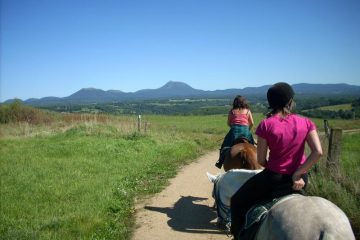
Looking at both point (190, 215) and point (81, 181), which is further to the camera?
point (81, 181)

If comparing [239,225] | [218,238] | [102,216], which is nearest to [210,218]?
[218,238]

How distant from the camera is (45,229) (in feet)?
23.6

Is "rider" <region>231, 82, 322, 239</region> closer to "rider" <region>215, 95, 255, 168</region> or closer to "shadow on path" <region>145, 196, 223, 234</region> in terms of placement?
"shadow on path" <region>145, 196, 223, 234</region>

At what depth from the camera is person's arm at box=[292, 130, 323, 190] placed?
13.2 feet

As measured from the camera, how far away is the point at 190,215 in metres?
8.20

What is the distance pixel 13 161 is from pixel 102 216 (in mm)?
7070

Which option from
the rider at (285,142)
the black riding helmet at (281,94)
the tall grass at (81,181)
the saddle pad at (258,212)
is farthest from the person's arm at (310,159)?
the tall grass at (81,181)

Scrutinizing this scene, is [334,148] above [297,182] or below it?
below

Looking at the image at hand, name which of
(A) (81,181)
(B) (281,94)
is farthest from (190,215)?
(B) (281,94)

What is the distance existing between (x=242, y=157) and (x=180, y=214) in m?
2.03

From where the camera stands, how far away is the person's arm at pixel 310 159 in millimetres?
4031

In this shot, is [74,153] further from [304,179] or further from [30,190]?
[304,179]

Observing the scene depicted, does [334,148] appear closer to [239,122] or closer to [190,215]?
[239,122]

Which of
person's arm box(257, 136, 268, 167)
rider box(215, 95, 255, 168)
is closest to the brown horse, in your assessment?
rider box(215, 95, 255, 168)
